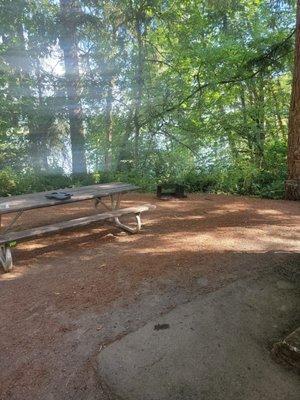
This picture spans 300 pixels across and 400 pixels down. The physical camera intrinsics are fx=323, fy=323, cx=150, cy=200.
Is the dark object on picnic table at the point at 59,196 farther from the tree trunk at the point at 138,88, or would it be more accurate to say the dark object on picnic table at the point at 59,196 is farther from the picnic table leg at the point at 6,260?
the tree trunk at the point at 138,88

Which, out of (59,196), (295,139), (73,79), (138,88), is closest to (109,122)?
(138,88)

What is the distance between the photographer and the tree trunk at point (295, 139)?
288 inches

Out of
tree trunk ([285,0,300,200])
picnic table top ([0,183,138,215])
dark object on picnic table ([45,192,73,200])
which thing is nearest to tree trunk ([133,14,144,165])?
tree trunk ([285,0,300,200])

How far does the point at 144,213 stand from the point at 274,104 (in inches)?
362

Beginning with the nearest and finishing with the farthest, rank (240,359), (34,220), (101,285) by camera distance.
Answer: (240,359), (101,285), (34,220)

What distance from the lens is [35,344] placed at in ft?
9.15

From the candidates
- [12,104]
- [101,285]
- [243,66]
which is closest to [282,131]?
[243,66]

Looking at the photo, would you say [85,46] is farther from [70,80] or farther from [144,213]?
[144,213]

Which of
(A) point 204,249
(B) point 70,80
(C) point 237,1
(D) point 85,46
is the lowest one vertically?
(A) point 204,249

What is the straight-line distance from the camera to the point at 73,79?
41.6 ft

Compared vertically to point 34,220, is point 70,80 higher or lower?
higher

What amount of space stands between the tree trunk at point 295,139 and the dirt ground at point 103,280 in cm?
155

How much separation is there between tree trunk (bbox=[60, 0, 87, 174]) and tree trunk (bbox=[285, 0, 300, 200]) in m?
7.79

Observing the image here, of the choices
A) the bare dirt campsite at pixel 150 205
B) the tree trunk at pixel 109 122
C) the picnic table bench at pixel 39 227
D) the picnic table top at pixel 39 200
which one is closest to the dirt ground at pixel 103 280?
the bare dirt campsite at pixel 150 205
